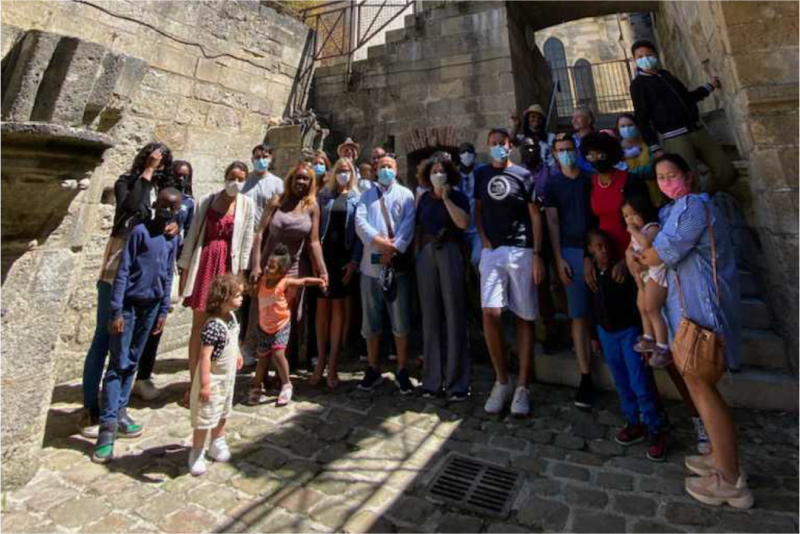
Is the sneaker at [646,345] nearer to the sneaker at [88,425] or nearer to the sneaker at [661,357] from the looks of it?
the sneaker at [661,357]

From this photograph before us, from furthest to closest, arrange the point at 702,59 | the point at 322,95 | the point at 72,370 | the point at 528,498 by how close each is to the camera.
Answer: the point at 322,95, the point at 702,59, the point at 72,370, the point at 528,498

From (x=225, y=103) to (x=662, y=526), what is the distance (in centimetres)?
675

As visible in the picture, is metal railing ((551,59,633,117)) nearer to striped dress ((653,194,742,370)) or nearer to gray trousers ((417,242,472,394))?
gray trousers ((417,242,472,394))

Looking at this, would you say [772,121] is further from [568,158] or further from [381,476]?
[381,476]

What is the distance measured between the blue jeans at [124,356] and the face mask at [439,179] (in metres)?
2.48

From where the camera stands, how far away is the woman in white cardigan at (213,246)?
352cm

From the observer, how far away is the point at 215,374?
9.03 feet

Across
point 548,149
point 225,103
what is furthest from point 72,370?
point 548,149

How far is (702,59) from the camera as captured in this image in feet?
15.2

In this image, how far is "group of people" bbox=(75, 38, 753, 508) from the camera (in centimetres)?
249

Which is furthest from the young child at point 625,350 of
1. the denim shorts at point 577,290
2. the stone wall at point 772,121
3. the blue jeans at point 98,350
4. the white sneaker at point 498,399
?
the blue jeans at point 98,350

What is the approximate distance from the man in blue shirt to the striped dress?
206 cm

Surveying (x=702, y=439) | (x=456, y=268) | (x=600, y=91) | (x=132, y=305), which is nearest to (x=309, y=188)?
(x=456, y=268)

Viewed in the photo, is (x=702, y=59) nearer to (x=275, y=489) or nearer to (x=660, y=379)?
(x=660, y=379)
